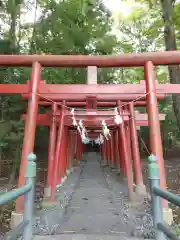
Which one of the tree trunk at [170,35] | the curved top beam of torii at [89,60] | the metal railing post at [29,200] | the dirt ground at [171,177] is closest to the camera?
the metal railing post at [29,200]

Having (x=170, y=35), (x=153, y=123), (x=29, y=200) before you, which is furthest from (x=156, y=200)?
(x=170, y=35)

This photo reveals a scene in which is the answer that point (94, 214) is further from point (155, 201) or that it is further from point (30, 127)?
point (155, 201)

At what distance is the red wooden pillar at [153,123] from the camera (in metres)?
4.53

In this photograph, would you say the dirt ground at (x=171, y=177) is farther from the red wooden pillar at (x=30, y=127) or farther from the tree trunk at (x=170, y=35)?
the tree trunk at (x=170, y=35)

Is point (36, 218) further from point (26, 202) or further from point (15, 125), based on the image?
point (15, 125)

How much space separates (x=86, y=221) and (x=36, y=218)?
42.1 inches

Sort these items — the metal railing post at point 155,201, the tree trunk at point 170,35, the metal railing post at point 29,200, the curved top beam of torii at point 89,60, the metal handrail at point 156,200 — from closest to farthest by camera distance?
1. the metal handrail at point 156,200
2. the metal railing post at point 155,201
3. the metal railing post at point 29,200
4. the curved top beam of torii at point 89,60
5. the tree trunk at point 170,35

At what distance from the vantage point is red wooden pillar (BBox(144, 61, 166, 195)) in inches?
178

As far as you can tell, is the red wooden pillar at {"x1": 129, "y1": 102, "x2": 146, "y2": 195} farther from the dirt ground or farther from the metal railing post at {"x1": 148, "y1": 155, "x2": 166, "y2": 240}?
the metal railing post at {"x1": 148, "y1": 155, "x2": 166, "y2": 240}

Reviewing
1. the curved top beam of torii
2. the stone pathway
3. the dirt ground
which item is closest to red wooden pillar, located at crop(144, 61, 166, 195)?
the curved top beam of torii

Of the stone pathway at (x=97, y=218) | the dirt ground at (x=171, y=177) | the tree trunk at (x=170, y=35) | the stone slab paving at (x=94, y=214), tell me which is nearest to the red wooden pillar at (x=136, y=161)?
the stone pathway at (x=97, y=218)

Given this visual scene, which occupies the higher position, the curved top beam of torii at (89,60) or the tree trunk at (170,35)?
the tree trunk at (170,35)

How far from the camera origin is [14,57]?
16.0 feet

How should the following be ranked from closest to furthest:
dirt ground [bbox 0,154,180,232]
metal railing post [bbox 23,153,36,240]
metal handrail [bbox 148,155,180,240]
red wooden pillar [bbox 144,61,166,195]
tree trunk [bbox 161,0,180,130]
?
metal handrail [bbox 148,155,180,240] < metal railing post [bbox 23,153,36,240] < red wooden pillar [bbox 144,61,166,195] < dirt ground [bbox 0,154,180,232] < tree trunk [bbox 161,0,180,130]
